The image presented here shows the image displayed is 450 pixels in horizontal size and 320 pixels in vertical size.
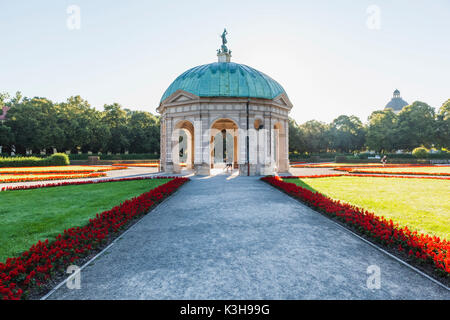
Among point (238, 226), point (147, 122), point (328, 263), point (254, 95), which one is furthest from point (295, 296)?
point (147, 122)

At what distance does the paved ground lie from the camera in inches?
170

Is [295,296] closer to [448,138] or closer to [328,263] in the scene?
[328,263]

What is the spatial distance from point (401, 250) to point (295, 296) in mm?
3340

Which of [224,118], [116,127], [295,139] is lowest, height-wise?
[295,139]

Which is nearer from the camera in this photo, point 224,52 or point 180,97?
point 180,97

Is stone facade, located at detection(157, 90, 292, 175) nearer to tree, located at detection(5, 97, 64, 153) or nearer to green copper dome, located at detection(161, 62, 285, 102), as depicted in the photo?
green copper dome, located at detection(161, 62, 285, 102)

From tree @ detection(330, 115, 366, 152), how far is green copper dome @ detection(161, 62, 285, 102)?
59273mm

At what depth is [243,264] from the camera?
5.41 metres

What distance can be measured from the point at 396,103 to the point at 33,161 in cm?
15284

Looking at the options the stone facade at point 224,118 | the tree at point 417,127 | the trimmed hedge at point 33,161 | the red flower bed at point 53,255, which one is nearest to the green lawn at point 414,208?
the red flower bed at point 53,255

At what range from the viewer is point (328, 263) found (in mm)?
5520

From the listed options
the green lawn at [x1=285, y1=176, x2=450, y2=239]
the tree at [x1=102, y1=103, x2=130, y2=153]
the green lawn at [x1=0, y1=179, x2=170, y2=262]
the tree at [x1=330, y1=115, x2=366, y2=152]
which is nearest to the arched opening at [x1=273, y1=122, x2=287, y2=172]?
the green lawn at [x1=285, y1=176, x2=450, y2=239]

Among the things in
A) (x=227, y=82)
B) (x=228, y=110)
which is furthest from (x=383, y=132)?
(x=228, y=110)

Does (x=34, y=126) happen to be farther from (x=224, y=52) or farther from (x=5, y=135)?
(x=224, y=52)
